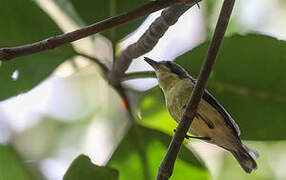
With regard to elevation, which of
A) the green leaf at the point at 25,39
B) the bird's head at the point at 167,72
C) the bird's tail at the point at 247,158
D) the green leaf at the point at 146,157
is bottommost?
the bird's tail at the point at 247,158

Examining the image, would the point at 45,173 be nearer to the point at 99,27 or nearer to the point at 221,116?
the point at 221,116

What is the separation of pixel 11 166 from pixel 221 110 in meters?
1.27

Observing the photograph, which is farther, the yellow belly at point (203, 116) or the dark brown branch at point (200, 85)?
the yellow belly at point (203, 116)

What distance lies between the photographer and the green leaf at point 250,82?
242 centimetres

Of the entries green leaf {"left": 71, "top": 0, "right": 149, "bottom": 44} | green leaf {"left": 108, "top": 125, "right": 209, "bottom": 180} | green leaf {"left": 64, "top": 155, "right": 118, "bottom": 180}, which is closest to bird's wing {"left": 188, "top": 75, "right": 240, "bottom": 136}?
green leaf {"left": 108, "top": 125, "right": 209, "bottom": 180}

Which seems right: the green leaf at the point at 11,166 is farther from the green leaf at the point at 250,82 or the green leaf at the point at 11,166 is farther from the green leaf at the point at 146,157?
the green leaf at the point at 250,82

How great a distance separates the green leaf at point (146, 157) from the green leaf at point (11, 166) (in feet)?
1.65

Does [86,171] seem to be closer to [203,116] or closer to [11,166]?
[11,166]

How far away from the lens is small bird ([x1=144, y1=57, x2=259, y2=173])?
2604 mm

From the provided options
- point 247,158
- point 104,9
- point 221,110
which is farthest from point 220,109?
point 104,9

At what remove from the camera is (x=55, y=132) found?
4086mm

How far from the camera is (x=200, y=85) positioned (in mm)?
1559

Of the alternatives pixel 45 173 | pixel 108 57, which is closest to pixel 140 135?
pixel 108 57

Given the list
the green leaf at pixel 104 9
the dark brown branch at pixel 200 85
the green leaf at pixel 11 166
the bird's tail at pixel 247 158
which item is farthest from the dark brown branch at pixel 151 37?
the bird's tail at pixel 247 158
